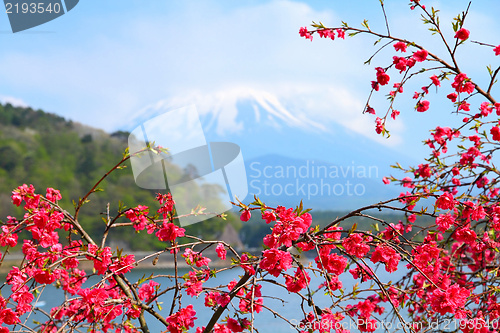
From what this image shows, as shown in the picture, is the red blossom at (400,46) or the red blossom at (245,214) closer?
the red blossom at (245,214)

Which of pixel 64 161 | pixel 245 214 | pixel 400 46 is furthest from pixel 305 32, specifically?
pixel 64 161

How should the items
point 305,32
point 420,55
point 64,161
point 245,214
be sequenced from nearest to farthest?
point 245,214 → point 420,55 → point 305,32 → point 64,161

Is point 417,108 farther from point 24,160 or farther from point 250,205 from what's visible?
point 24,160

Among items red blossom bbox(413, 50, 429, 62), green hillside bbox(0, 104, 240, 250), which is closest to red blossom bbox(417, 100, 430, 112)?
red blossom bbox(413, 50, 429, 62)

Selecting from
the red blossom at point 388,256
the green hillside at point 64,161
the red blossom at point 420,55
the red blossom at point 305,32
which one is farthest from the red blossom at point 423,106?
the green hillside at point 64,161

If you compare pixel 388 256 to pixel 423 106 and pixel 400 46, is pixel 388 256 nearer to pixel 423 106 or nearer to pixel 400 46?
pixel 400 46

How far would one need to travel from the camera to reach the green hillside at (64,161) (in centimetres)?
3105

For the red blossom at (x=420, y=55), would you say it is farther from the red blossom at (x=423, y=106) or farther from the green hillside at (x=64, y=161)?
the green hillside at (x=64, y=161)

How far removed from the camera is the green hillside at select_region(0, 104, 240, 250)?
31047mm

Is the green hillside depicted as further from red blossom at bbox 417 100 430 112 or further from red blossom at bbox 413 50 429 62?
red blossom at bbox 413 50 429 62

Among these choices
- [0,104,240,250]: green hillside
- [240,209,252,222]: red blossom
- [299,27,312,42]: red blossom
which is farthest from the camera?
[0,104,240,250]: green hillside

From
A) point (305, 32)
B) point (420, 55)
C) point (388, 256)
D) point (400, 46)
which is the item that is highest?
point (305, 32)

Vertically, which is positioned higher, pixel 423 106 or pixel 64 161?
pixel 64 161

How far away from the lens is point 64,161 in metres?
34.0
